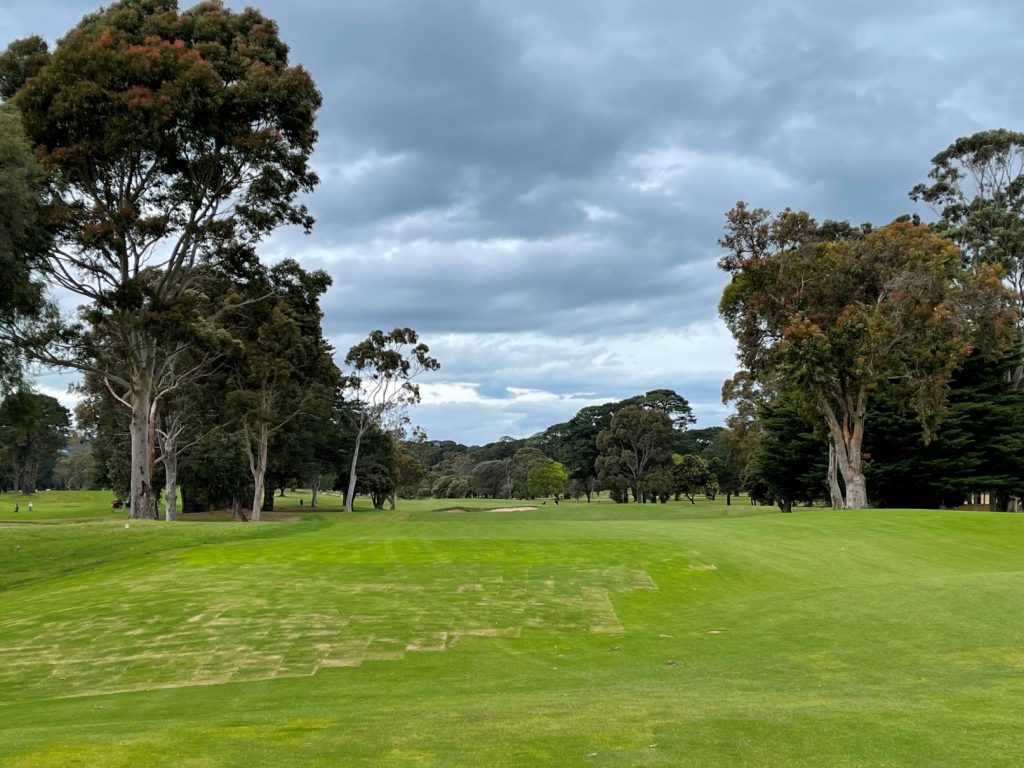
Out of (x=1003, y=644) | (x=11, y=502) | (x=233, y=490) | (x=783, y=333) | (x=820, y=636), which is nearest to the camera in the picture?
(x=1003, y=644)

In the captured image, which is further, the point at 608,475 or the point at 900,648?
the point at 608,475

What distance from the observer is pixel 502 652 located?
38.7ft

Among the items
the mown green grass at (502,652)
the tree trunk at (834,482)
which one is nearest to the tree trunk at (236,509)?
the mown green grass at (502,652)

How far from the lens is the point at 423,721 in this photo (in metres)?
6.69

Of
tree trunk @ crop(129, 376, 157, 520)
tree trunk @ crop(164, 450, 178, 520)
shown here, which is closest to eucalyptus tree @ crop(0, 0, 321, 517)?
tree trunk @ crop(129, 376, 157, 520)

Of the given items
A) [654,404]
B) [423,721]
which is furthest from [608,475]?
[423,721]

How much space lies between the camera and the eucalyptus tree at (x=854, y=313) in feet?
123

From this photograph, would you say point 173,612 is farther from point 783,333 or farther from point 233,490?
point 233,490

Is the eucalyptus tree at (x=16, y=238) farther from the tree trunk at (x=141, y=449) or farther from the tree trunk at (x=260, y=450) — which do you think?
the tree trunk at (x=260, y=450)

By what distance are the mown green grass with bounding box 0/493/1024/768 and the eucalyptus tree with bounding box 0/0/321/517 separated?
37.3ft

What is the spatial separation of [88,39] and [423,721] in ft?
107

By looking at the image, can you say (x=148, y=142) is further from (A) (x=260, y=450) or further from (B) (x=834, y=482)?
(B) (x=834, y=482)

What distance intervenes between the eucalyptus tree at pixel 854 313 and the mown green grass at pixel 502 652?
15.0m

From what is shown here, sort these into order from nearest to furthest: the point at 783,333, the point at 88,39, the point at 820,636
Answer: the point at 820,636, the point at 88,39, the point at 783,333
